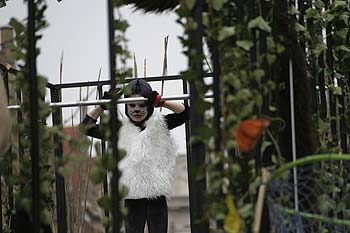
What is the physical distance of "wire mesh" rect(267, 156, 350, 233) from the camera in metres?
1.81

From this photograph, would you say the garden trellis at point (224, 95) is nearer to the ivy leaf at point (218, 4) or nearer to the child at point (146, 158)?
the ivy leaf at point (218, 4)

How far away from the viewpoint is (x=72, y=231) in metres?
5.14

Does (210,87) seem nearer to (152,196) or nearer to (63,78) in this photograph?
Result: (152,196)

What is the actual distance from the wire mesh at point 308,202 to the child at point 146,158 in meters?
1.84

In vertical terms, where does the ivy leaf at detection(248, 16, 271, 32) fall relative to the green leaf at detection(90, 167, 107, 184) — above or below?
above

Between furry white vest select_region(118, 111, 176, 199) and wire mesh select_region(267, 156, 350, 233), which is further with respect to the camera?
furry white vest select_region(118, 111, 176, 199)

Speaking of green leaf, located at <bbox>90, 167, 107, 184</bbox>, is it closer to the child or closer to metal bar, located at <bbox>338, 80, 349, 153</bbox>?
metal bar, located at <bbox>338, 80, 349, 153</bbox>

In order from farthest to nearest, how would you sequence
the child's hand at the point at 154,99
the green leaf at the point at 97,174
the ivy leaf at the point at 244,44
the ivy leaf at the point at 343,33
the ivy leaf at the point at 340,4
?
1. the child's hand at the point at 154,99
2. the ivy leaf at the point at 343,33
3. the ivy leaf at the point at 340,4
4. the ivy leaf at the point at 244,44
5. the green leaf at the point at 97,174

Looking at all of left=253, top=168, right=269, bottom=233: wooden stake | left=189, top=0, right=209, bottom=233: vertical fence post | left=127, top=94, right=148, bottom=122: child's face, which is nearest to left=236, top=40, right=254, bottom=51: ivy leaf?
left=189, top=0, right=209, bottom=233: vertical fence post

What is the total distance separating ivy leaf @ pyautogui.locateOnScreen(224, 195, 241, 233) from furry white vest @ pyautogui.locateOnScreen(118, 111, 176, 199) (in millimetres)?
2743

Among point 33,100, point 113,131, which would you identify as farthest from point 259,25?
point 33,100

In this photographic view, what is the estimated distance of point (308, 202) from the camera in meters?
2.19

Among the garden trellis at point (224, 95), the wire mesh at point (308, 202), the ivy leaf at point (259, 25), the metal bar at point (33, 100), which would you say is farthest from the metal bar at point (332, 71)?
the metal bar at point (33, 100)

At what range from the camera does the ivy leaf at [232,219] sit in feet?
5.46
